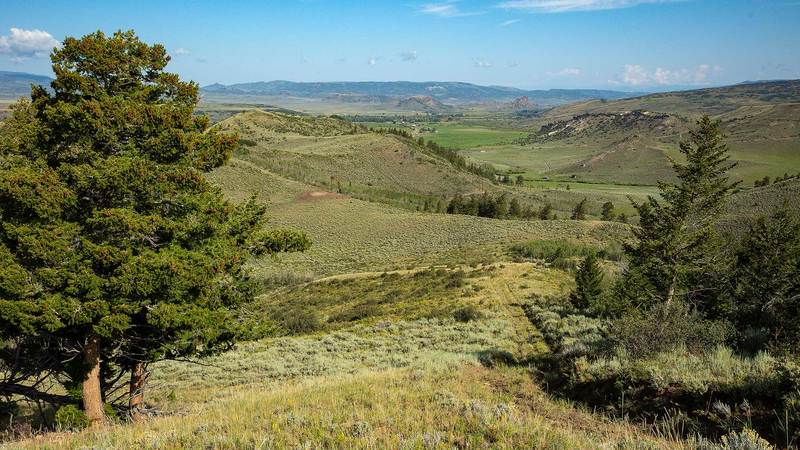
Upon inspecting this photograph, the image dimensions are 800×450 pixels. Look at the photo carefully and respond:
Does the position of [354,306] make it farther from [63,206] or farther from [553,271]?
[63,206]

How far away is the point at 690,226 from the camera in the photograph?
2184 centimetres

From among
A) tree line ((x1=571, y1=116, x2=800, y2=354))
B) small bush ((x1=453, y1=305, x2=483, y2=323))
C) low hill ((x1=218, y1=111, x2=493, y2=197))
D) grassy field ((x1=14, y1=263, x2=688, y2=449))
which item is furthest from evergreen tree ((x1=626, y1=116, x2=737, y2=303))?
low hill ((x1=218, y1=111, x2=493, y2=197))

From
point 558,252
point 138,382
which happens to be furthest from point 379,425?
point 558,252

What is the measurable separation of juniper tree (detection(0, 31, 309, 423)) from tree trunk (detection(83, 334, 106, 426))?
0.09ft

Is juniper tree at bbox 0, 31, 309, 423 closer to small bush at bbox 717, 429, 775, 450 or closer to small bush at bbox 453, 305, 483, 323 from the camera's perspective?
small bush at bbox 717, 429, 775, 450

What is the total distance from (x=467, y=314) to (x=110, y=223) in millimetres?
17501

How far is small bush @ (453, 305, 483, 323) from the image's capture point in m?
22.7

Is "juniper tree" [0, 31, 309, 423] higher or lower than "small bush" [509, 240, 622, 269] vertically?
higher

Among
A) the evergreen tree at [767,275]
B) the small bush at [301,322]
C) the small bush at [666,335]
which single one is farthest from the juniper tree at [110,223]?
the evergreen tree at [767,275]

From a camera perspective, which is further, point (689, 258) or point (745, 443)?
point (689, 258)

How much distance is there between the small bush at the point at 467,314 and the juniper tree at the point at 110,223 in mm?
13777

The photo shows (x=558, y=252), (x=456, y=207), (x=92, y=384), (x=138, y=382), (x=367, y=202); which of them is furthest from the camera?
(x=456, y=207)

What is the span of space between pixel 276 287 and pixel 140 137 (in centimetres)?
3551

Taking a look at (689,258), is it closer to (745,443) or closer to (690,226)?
(690,226)
